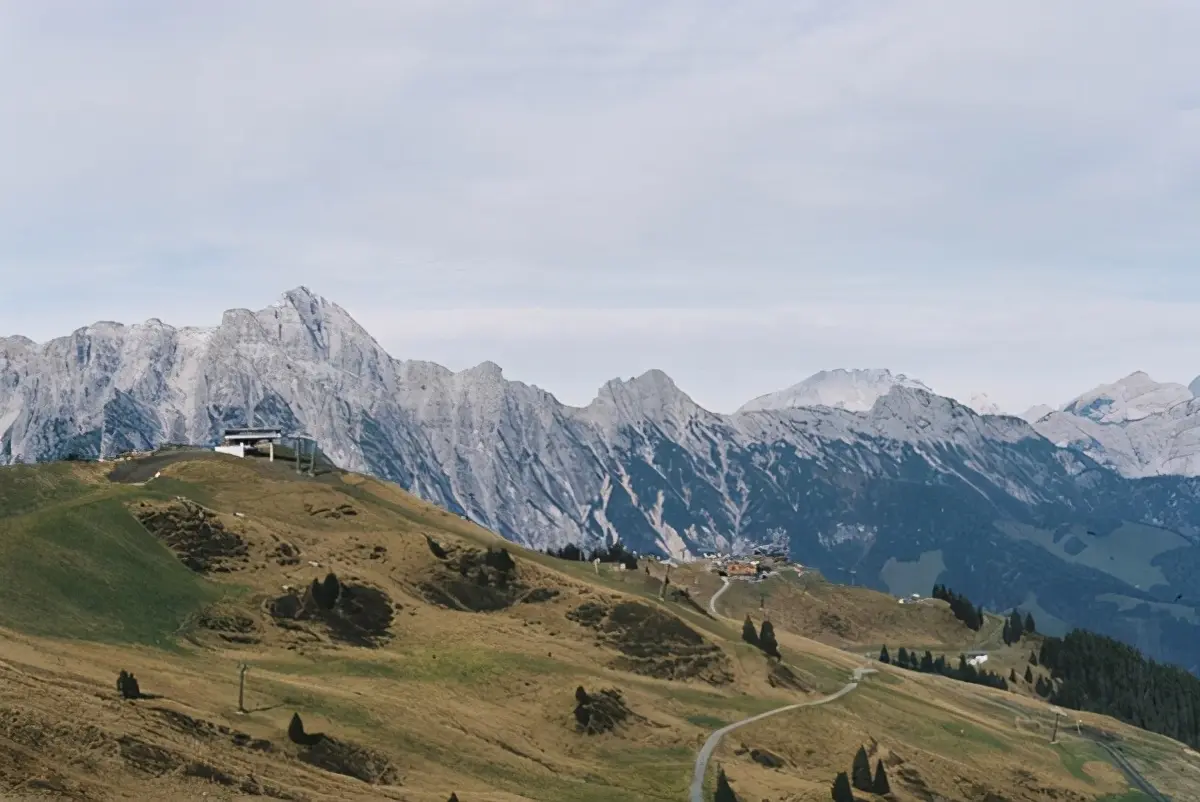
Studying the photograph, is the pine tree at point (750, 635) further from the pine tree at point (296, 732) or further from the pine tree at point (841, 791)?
the pine tree at point (296, 732)

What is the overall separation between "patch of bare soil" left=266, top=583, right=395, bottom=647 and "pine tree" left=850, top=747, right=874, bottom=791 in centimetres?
5609

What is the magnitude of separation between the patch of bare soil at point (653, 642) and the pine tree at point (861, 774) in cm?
3207

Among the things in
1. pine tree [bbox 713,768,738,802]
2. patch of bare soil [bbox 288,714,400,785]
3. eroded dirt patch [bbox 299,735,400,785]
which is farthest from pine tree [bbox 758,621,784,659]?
patch of bare soil [bbox 288,714,400,785]

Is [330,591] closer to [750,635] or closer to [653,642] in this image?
[653,642]

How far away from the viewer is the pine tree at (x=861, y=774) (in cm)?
13750

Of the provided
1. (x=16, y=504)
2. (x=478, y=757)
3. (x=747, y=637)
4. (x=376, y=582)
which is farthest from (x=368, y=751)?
(x=747, y=637)

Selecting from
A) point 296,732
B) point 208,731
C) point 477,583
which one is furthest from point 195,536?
point 208,731

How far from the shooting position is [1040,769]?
7013 inches

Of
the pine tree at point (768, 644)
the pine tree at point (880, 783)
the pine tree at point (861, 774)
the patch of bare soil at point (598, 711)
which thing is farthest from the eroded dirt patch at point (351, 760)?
the pine tree at point (768, 644)

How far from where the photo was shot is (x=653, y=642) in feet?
567

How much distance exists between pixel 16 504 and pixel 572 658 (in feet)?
240

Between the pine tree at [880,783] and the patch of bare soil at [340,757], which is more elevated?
the patch of bare soil at [340,757]

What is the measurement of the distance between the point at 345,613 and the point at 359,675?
17962 mm

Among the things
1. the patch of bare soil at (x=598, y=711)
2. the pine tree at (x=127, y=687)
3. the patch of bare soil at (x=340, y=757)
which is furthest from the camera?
the patch of bare soil at (x=598, y=711)
